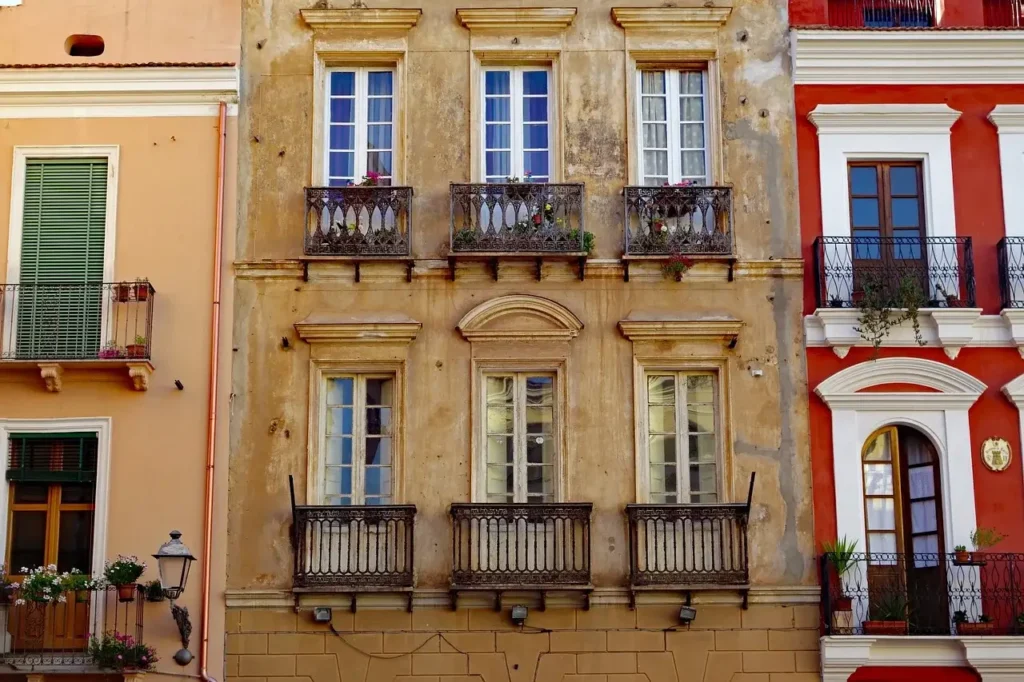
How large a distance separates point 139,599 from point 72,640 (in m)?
0.90

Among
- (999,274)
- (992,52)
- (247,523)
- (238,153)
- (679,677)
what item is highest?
(992,52)

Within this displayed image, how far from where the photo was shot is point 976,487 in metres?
17.8

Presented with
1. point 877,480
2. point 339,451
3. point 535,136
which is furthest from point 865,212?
point 339,451

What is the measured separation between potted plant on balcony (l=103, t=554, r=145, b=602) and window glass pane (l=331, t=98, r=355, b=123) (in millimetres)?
6015

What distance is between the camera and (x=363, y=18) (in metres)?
19.1

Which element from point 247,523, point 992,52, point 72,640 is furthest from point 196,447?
point 992,52

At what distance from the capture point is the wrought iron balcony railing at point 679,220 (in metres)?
18.4

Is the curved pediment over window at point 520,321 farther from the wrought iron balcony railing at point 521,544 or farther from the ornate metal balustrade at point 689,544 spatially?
the ornate metal balustrade at point 689,544

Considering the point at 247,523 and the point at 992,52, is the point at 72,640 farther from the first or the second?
the point at 992,52

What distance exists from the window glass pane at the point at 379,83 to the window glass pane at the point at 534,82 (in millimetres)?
1692

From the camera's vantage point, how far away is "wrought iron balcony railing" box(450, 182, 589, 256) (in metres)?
18.2

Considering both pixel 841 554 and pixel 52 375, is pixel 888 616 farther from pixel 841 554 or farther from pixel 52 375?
pixel 52 375

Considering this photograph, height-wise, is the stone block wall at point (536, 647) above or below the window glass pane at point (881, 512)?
below

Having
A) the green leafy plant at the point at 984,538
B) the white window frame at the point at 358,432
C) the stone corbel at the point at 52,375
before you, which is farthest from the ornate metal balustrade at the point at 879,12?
the stone corbel at the point at 52,375
